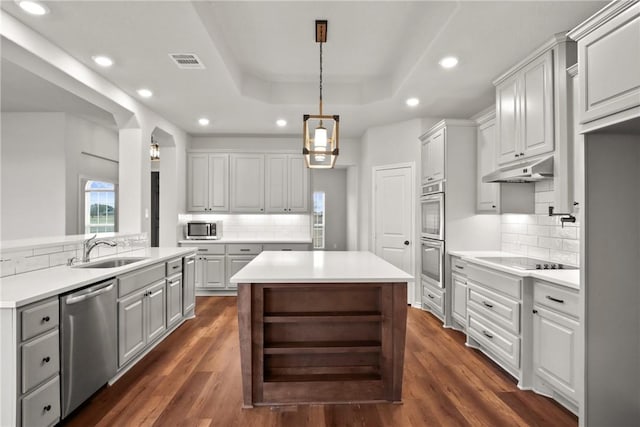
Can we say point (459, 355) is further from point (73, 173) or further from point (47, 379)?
point (73, 173)

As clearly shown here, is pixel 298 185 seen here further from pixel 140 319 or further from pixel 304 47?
pixel 140 319

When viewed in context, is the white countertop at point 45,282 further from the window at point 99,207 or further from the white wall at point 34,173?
the window at point 99,207

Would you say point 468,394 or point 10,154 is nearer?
point 468,394

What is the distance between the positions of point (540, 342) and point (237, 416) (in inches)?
85.2

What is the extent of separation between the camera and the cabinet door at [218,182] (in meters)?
6.02

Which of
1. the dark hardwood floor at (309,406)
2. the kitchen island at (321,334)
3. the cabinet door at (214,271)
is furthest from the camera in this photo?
the cabinet door at (214,271)

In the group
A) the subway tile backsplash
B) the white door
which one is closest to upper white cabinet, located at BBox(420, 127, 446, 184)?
the white door

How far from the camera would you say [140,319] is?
10.00 ft

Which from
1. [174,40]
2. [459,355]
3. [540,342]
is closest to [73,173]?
[174,40]

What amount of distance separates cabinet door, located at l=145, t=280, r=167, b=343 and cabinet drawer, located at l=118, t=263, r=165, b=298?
0.09m

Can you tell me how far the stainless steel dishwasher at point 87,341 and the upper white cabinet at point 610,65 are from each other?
3185mm

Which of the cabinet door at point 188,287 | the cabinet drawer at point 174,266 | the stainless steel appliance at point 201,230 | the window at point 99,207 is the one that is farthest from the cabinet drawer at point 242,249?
the window at point 99,207

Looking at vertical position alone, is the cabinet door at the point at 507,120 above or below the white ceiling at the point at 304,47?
below

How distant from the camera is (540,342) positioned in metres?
2.52
